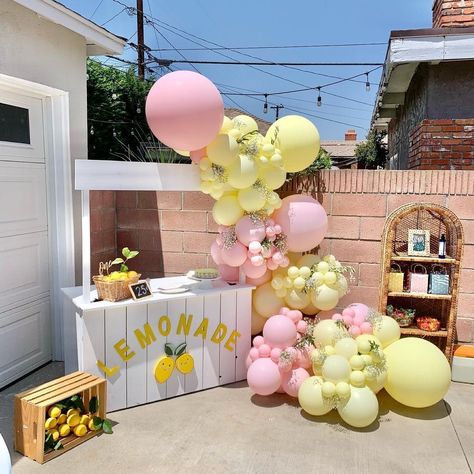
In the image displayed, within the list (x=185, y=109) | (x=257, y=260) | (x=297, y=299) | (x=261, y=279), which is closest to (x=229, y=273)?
(x=261, y=279)

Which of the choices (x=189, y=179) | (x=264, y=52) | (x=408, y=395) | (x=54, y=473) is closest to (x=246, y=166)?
(x=189, y=179)

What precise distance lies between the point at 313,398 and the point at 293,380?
29 centimetres

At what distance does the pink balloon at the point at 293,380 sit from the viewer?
341 cm

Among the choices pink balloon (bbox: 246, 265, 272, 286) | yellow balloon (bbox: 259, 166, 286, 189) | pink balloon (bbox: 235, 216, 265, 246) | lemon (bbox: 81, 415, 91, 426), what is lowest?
lemon (bbox: 81, 415, 91, 426)

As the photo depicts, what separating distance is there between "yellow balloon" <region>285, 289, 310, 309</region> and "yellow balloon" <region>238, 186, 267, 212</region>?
74cm

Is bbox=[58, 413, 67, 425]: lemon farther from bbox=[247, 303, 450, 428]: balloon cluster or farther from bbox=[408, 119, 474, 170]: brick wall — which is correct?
bbox=[408, 119, 474, 170]: brick wall

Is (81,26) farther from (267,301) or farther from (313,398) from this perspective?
(313,398)

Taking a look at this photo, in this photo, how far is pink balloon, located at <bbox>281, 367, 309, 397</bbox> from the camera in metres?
3.41

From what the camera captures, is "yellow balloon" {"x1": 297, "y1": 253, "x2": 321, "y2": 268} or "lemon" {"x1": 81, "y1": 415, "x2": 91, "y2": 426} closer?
"lemon" {"x1": 81, "y1": 415, "x2": 91, "y2": 426}

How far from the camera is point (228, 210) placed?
3539 mm

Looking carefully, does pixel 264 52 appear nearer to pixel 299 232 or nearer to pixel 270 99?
pixel 270 99

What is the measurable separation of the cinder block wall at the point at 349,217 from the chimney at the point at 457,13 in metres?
2.72

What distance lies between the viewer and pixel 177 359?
3533 mm

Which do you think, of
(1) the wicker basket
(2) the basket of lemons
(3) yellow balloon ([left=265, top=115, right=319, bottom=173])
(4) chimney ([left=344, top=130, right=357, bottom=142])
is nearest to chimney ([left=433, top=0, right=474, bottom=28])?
(3) yellow balloon ([left=265, top=115, right=319, bottom=173])
